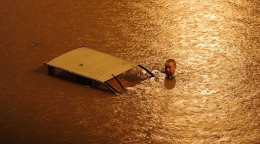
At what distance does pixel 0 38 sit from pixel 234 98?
8.43 feet

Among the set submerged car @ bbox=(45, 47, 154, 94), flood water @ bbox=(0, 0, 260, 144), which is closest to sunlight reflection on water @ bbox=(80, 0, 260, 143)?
flood water @ bbox=(0, 0, 260, 144)

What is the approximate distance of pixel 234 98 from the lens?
5004 mm

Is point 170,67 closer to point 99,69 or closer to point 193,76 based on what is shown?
point 193,76

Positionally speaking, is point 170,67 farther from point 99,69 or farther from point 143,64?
point 99,69

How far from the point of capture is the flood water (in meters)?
4.68

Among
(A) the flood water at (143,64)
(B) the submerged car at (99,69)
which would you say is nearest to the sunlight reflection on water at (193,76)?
(A) the flood water at (143,64)

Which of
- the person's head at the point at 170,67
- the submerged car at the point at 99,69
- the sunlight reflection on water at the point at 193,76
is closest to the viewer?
the sunlight reflection on water at the point at 193,76

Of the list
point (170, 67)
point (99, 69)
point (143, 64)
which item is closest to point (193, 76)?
point (170, 67)

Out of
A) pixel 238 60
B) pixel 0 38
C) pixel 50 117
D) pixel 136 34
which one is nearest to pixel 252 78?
pixel 238 60

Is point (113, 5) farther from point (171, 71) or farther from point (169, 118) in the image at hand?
point (169, 118)

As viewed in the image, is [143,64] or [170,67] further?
[143,64]

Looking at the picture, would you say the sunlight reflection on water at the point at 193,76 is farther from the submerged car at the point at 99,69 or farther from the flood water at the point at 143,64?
the submerged car at the point at 99,69

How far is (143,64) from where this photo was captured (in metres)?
5.51

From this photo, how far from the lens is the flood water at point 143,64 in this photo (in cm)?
468
